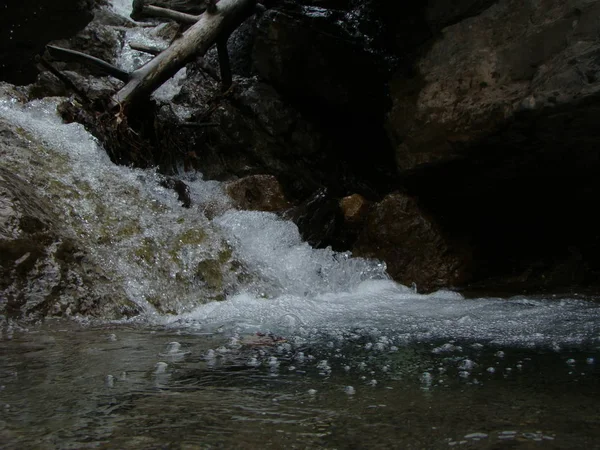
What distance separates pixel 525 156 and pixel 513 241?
167 cm

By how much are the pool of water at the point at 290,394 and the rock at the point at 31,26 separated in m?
2.66

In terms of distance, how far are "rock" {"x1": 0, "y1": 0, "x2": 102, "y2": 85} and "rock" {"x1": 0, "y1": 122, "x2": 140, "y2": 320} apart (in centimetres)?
121

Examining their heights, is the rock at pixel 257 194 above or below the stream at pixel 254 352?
above

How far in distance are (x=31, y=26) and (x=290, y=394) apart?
3980 mm

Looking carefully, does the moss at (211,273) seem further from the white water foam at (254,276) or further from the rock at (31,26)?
the rock at (31,26)

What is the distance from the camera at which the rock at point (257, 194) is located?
6551 millimetres

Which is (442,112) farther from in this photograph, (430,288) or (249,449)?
(249,449)

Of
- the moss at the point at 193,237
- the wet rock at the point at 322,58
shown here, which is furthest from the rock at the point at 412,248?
the moss at the point at 193,237

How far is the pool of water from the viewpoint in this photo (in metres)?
1.35

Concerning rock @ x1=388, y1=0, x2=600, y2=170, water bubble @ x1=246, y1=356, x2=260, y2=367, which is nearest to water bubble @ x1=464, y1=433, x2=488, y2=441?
water bubble @ x1=246, y1=356, x2=260, y2=367

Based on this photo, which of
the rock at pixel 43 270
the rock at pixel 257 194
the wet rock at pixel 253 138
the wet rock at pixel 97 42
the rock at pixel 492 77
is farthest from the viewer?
the wet rock at pixel 97 42

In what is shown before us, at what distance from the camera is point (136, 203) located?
487 centimetres

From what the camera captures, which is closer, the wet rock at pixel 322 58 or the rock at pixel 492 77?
the rock at pixel 492 77

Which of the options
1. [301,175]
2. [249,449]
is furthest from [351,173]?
[249,449]
